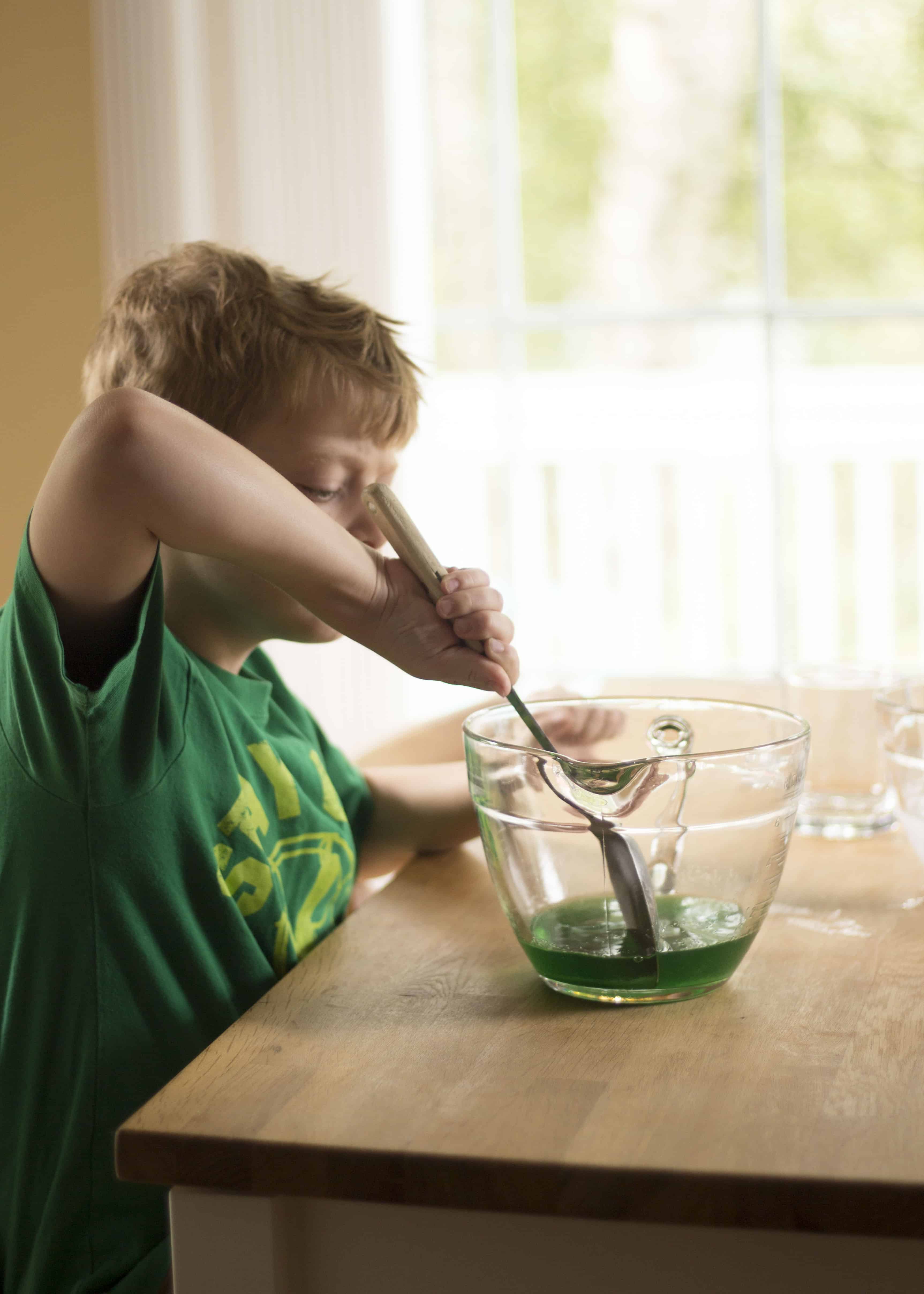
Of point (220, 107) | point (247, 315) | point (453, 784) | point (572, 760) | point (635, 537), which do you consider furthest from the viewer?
point (635, 537)

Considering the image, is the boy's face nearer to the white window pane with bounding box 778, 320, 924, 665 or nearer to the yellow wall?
the yellow wall

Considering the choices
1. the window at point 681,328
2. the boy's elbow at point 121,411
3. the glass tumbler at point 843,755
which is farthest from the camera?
the window at point 681,328

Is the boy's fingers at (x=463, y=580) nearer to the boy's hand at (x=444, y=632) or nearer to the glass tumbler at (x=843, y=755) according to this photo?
the boy's hand at (x=444, y=632)

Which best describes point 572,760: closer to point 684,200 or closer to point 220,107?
point 220,107

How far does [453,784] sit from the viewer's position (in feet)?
3.27

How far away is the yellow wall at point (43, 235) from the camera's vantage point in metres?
2.42

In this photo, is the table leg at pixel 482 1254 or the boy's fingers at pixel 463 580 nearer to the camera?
the table leg at pixel 482 1254

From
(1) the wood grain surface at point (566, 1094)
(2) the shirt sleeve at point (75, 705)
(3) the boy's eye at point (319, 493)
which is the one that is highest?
(3) the boy's eye at point (319, 493)

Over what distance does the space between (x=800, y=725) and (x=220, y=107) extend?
2236mm

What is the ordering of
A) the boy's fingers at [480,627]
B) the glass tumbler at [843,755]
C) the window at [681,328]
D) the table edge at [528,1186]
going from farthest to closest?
1. the window at [681,328]
2. the glass tumbler at [843,755]
3. the boy's fingers at [480,627]
4. the table edge at [528,1186]

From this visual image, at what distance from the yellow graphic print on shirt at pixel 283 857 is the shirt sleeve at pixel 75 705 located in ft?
0.27

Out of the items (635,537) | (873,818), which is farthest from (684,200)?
(873,818)

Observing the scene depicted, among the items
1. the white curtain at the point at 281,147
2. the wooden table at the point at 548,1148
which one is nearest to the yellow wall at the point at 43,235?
the white curtain at the point at 281,147

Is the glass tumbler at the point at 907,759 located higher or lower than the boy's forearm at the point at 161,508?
lower
